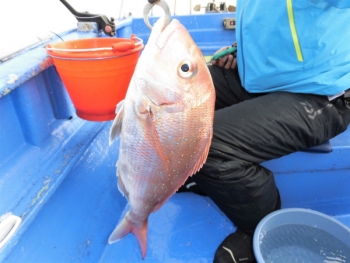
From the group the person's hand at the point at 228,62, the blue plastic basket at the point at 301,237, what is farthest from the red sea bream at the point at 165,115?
the person's hand at the point at 228,62

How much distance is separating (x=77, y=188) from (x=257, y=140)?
949mm

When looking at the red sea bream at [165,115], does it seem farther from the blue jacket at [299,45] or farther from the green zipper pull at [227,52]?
the green zipper pull at [227,52]

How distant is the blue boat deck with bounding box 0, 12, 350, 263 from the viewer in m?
1.21

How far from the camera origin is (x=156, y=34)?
84 cm

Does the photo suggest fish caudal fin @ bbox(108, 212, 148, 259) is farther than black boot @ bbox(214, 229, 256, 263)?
No

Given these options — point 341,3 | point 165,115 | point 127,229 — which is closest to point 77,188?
point 127,229

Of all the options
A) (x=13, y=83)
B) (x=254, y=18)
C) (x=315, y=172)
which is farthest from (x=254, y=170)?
(x=13, y=83)

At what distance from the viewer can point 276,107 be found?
54.7 inches

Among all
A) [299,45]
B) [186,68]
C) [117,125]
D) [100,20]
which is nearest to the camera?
[186,68]

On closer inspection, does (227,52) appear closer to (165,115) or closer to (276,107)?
(276,107)

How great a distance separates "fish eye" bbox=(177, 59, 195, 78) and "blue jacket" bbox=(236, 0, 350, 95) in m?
0.77

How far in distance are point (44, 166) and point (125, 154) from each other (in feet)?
1.86

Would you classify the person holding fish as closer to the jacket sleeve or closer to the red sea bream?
the jacket sleeve

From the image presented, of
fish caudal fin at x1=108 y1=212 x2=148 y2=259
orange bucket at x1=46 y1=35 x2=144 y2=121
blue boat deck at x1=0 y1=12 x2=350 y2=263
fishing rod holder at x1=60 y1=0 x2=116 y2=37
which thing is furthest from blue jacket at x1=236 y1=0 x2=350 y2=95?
fishing rod holder at x1=60 y1=0 x2=116 y2=37
